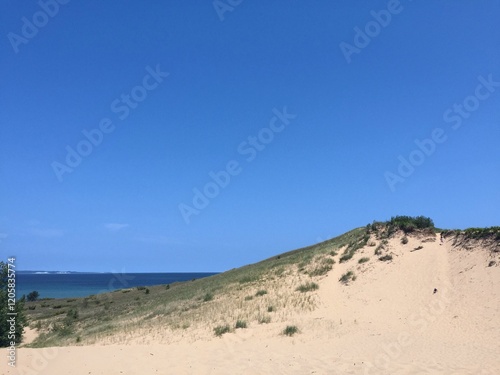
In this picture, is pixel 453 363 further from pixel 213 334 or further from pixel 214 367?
pixel 213 334

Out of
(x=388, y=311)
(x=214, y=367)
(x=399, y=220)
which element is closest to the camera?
(x=214, y=367)

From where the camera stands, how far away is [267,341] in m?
16.2

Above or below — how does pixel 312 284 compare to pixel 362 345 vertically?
above

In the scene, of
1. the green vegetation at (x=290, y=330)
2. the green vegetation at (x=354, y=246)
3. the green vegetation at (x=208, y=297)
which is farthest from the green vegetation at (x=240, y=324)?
the green vegetation at (x=354, y=246)

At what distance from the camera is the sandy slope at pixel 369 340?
485 inches

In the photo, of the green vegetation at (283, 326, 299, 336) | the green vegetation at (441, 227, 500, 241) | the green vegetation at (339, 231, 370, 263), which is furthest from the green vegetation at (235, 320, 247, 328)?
the green vegetation at (441, 227, 500, 241)

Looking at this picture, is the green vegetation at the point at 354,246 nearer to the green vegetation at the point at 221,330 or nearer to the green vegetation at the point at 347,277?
the green vegetation at the point at 347,277

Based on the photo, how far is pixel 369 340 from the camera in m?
15.7

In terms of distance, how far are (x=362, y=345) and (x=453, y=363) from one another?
3.26 meters

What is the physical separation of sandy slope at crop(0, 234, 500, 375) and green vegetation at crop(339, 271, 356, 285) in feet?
1.53

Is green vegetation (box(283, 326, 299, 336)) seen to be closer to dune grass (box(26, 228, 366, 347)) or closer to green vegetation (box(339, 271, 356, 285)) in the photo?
dune grass (box(26, 228, 366, 347))

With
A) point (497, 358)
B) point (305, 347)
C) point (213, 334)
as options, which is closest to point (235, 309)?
point (213, 334)

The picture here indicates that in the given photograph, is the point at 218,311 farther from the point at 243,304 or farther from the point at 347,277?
the point at 347,277

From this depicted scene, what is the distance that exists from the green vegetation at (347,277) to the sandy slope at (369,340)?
1.53 feet
